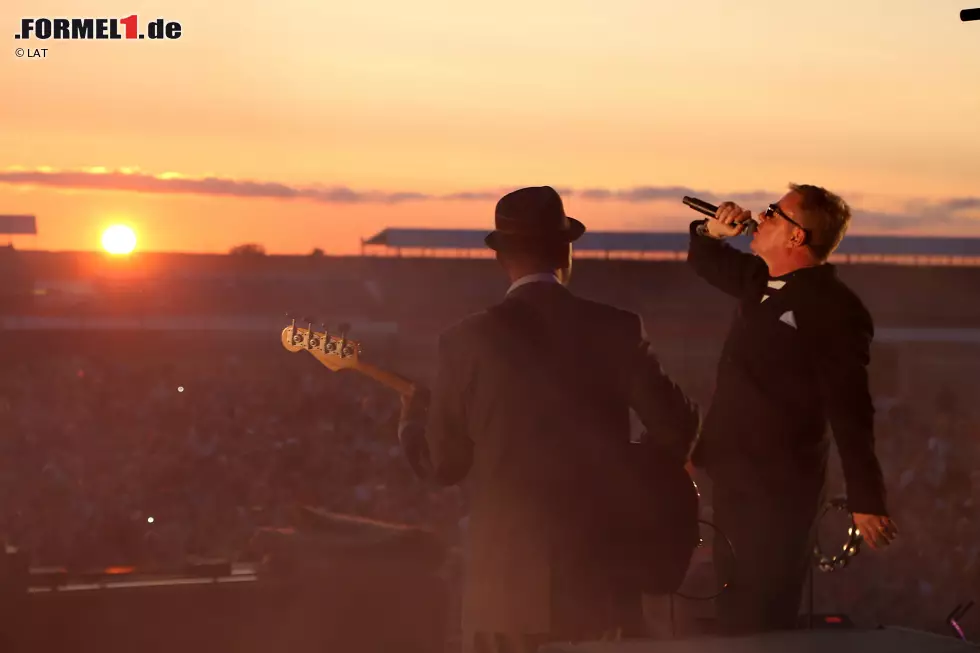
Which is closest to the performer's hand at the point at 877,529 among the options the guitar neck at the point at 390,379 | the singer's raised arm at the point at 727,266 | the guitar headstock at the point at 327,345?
the singer's raised arm at the point at 727,266

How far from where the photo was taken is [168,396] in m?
24.4

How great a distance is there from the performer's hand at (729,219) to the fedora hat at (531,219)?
1.15ft

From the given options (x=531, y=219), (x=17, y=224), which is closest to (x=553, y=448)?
(x=531, y=219)

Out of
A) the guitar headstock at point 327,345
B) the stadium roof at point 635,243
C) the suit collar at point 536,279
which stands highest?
the stadium roof at point 635,243

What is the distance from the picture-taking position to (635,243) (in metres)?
33.6

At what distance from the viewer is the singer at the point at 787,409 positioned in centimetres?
290

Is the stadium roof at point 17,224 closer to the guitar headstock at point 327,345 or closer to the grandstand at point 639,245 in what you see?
the grandstand at point 639,245

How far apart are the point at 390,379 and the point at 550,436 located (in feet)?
2.67

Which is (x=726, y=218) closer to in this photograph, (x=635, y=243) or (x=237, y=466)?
(x=237, y=466)

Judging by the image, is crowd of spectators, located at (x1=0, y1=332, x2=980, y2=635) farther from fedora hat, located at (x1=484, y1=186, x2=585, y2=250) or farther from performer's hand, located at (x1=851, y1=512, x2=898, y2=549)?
fedora hat, located at (x1=484, y1=186, x2=585, y2=250)

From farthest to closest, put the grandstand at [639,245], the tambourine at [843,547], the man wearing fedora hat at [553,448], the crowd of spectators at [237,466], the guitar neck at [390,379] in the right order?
the grandstand at [639,245] → the crowd of spectators at [237,466] → the guitar neck at [390,379] → the tambourine at [843,547] → the man wearing fedora hat at [553,448]

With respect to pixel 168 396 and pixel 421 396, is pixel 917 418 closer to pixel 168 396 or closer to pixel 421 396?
pixel 168 396

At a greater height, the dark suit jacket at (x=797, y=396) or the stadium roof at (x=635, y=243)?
the stadium roof at (x=635, y=243)

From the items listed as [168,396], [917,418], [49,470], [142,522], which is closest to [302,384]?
[168,396]
